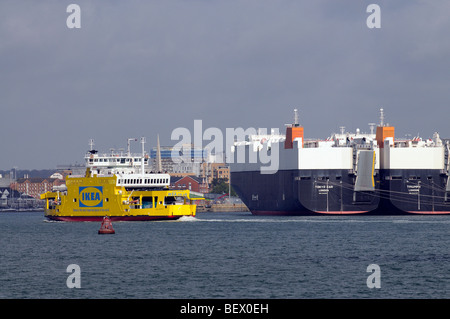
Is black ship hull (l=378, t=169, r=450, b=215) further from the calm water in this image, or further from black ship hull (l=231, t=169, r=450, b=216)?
the calm water

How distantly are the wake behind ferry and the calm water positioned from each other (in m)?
6.16

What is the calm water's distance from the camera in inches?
1494

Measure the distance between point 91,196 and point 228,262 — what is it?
1513 inches

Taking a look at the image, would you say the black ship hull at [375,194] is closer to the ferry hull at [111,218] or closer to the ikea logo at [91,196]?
the ferry hull at [111,218]

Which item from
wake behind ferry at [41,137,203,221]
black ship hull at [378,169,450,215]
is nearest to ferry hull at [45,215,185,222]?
wake behind ferry at [41,137,203,221]

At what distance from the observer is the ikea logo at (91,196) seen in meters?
84.1

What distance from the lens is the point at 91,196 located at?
84.7 meters

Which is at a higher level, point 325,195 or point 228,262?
point 325,195

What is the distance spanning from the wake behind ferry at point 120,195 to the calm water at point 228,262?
616 centimetres

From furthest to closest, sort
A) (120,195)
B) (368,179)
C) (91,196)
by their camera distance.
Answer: (368,179)
(91,196)
(120,195)

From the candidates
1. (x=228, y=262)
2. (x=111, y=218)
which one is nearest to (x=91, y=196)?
(x=111, y=218)

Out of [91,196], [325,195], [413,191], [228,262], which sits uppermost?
[91,196]

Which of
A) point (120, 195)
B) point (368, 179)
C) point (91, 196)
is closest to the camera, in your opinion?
point (120, 195)

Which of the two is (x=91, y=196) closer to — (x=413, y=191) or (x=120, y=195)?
(x=120, y=195)
